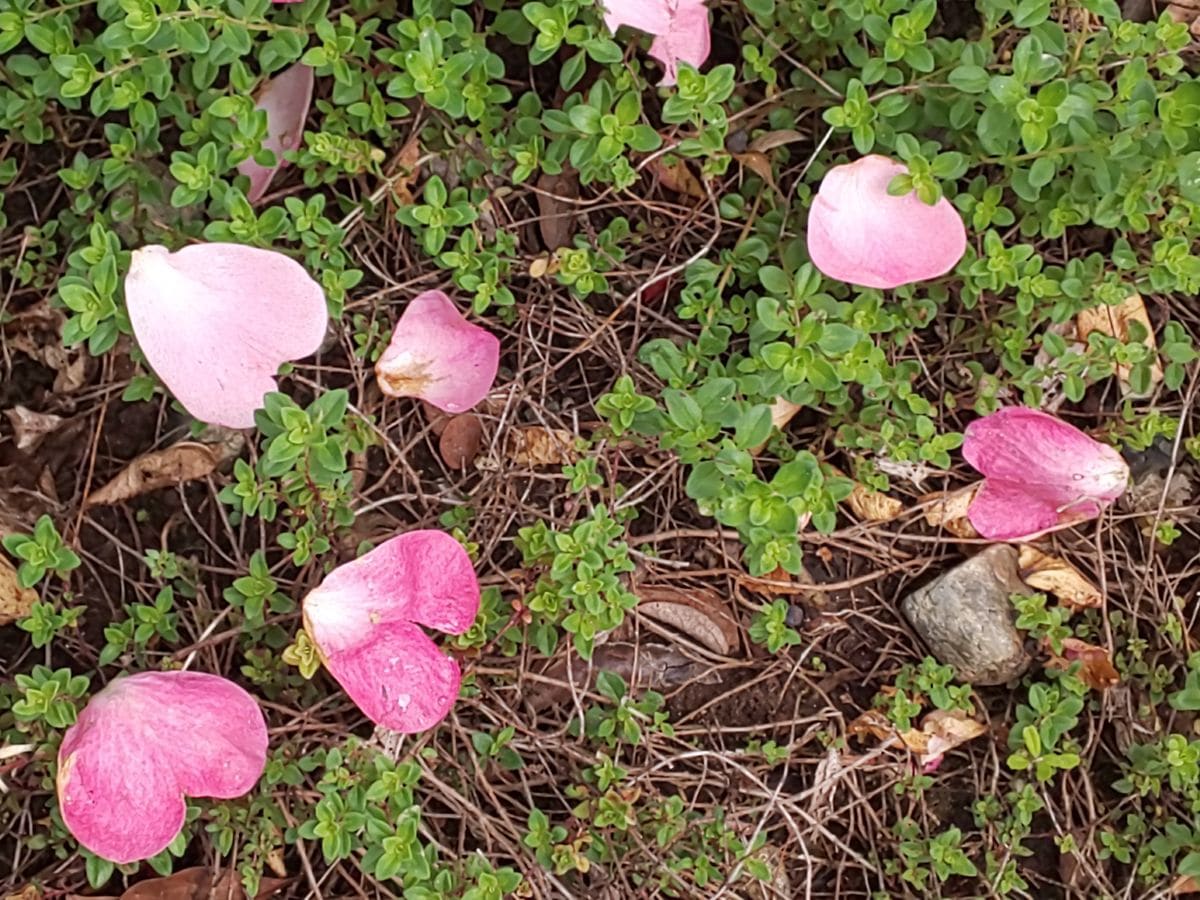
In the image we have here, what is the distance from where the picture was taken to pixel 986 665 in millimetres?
1531

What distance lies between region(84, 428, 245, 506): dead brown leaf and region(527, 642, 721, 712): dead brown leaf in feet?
1.60

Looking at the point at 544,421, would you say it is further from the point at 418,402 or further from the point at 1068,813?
the point at 1068,813

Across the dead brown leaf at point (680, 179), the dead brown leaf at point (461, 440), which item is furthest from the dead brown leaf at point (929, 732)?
the dead brown leaf at point (680, 179)

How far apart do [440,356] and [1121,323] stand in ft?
2.89

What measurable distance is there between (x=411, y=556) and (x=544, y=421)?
26cm

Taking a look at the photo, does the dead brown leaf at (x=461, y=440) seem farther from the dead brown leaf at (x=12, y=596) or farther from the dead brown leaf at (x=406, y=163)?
the dead brown leaf at (x=12, y=596)

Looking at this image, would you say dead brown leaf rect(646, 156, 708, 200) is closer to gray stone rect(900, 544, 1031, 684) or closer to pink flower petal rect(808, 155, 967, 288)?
pink flower petal rect(808, 155, 967, 288)

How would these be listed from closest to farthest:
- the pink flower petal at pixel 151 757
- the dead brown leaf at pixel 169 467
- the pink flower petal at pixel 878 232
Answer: the pink flower petal at pixel 151 757, the pink flower petal at pixel 878 232, the dead brown leaf at pixel 169 467

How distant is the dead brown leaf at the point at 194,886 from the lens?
1387 mm

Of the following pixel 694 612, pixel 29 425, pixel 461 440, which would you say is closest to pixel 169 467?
pixel 29 425

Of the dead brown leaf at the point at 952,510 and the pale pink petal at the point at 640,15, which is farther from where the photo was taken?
the dead brown leaf at the point at 952,510

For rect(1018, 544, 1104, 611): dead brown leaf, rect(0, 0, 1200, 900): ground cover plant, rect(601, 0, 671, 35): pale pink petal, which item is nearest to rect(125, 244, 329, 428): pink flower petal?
rect(0, 0, 1200, 900): ground cover plant

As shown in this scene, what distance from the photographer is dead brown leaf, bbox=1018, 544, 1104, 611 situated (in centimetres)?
155

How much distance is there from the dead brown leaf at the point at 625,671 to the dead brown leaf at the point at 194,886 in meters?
0.41
